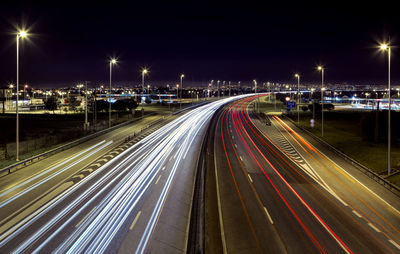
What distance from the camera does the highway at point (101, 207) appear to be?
11766 mm

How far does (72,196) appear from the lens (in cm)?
1702

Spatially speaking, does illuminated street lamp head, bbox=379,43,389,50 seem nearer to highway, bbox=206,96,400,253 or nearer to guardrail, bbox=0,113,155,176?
highway, bbox=206,96,400,253

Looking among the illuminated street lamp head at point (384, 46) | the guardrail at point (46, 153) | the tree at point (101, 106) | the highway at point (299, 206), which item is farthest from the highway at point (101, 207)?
the tree at point (101, 106)

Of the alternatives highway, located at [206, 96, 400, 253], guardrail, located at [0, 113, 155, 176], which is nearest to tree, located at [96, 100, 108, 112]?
guardrail, located at [0, 113, 155, 176]

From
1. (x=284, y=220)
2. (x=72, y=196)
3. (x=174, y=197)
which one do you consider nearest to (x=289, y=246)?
(x=284, y=220)

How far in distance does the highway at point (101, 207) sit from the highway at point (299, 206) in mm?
2527

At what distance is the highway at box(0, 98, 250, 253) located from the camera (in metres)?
11.8

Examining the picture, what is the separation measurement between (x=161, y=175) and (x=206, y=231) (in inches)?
365

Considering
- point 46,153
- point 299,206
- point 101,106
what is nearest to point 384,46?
point 299,206

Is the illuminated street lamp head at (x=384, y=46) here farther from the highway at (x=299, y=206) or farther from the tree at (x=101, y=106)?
the tree at (x=101, y=106)

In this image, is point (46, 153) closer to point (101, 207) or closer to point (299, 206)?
point (101, 207)

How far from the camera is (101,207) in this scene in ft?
50.5

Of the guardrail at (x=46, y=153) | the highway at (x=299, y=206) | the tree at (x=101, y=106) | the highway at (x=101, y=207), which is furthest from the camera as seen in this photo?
the tree at (x=101, y=106)

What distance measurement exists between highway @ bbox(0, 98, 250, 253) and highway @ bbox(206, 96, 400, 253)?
8.29 feet
